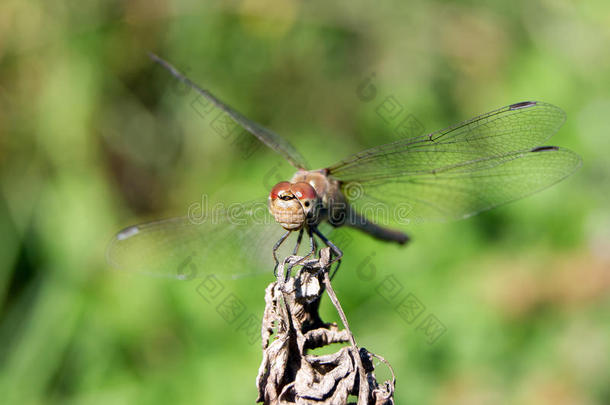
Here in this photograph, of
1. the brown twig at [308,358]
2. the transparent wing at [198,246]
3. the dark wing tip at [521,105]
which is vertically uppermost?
the dark wing tip at [521,105]

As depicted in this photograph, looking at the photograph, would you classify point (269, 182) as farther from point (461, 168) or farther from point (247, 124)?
point (461, 168)

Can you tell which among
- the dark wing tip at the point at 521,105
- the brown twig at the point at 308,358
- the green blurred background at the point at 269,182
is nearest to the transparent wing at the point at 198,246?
the green blurred background at the point at 269,182

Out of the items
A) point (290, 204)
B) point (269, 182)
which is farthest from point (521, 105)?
point (269, 182)

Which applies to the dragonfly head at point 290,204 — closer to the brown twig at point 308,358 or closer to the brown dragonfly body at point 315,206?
the brown dragonfly body at point 315,206

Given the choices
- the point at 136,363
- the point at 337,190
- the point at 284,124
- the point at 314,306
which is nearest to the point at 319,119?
the point at 284,124

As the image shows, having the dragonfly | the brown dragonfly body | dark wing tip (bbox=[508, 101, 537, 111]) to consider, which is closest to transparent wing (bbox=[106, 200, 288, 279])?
the dragonfly
